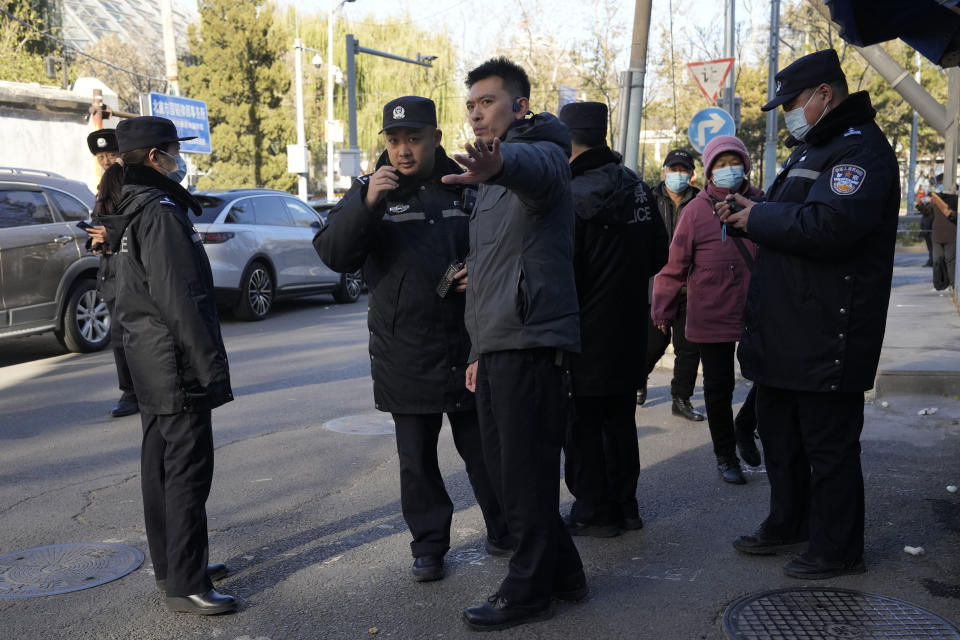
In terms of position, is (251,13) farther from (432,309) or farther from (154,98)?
(432,309)

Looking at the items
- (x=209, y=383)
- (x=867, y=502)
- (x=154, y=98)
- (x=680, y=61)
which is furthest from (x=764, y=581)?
(x=680, y=61)

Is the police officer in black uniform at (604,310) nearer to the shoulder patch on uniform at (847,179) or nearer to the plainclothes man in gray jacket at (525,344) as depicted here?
the plainclothes man in gray jacket at (525,344)

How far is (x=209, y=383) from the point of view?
3889 mm

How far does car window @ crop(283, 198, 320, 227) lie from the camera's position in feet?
50.2

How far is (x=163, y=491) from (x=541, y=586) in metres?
1.60

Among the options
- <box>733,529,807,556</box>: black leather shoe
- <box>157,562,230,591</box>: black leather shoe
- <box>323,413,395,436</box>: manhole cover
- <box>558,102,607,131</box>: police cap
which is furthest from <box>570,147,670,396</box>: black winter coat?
<box>323,413,395,436</box>: manhole cover

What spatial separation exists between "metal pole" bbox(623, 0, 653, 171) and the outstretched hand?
8180 mm

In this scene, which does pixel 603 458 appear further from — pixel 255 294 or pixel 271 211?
pixel 271 211

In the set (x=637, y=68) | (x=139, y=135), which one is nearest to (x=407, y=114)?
(x=139, y=135)

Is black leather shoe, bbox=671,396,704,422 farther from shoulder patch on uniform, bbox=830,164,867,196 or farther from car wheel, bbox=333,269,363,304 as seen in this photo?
car wheel, bbox=333,269,363,304

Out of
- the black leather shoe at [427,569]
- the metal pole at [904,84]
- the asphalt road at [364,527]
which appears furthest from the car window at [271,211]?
the black leather shoe at [427,569]

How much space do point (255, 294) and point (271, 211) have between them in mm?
1549

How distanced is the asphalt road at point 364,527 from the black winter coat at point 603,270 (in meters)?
0.83

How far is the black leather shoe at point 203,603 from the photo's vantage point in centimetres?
386
